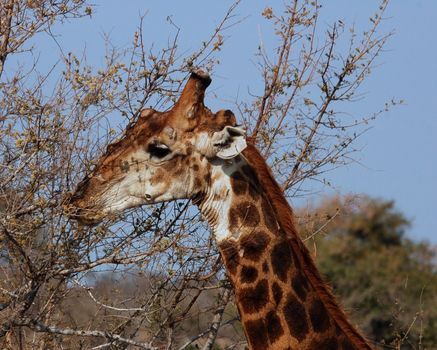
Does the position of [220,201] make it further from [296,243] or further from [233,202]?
[296,243]

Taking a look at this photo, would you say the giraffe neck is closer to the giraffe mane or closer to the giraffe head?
the giraffe mane

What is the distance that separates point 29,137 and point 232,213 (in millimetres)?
1491

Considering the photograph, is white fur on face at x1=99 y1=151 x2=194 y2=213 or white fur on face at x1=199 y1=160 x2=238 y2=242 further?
A: white fur on face at x1=99 y1=151 x2=194 y2=213

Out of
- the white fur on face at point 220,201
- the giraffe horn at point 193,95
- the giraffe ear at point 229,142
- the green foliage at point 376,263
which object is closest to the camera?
the giraffe ear at point 229,142

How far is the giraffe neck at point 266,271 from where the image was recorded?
788 cm

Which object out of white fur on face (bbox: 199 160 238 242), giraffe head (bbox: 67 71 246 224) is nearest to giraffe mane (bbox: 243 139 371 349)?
white fur on face (bbox: 199 160 238 242)

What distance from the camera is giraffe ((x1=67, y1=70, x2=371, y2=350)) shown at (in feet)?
26.0

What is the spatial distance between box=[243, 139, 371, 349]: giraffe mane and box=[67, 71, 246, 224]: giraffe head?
0.28 m

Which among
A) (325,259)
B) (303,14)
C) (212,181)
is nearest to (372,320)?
(325,259)

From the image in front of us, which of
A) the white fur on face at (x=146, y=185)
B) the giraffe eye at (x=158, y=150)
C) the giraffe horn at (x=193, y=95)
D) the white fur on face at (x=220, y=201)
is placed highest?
the giraffe horn at (x=193, y=95)

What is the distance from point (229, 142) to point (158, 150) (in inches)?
22.4

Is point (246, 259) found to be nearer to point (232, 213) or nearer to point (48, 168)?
point (232, 213)

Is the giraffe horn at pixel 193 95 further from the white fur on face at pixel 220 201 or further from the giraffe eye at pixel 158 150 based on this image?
the white fur on face at pixel 220 201

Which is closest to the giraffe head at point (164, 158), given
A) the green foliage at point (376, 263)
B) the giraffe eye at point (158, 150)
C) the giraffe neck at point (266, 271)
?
the giraffe eye at point (158, 150)
